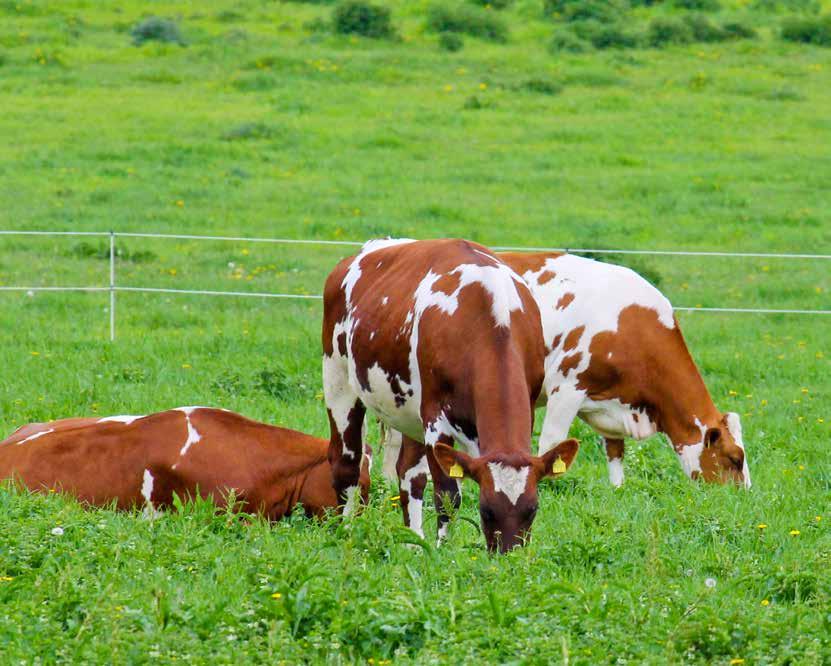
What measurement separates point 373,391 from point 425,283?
709 mm

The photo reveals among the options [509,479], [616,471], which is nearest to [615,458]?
[616,471]

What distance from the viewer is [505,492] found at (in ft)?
20.5

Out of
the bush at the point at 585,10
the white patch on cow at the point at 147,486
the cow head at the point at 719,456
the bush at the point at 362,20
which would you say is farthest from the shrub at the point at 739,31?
the white patch on cow at the point at 147,486

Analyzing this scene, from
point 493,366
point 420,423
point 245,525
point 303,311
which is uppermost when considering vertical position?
point 493,366

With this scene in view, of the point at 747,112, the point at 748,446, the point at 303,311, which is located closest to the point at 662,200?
the point at 747,112

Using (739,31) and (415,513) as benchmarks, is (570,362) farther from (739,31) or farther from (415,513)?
(739,31)

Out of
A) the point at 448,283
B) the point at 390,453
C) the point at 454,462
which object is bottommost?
the point at 390,453

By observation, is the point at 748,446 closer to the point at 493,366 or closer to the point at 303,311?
the point at 493,366

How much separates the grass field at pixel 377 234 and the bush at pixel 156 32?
41cm

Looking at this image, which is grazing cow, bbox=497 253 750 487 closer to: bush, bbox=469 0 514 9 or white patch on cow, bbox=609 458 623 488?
white patch on cow, bbox=609 458 623 488

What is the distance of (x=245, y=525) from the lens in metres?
7.42

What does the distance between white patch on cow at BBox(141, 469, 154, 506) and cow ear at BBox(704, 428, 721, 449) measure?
3.69 m

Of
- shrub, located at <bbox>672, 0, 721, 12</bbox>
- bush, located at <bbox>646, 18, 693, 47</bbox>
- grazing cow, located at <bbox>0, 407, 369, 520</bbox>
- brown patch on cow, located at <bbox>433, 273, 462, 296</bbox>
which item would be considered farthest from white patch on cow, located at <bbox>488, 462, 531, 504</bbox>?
shrub, located at <bbox>672, 0, 721, 12</bbox>

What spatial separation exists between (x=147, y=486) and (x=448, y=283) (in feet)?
7.16
